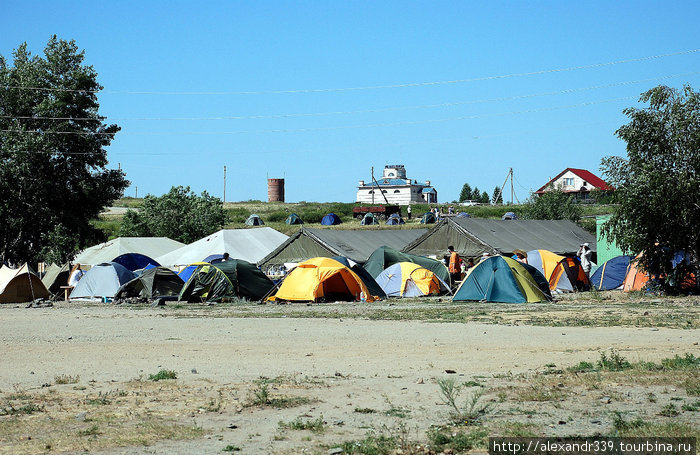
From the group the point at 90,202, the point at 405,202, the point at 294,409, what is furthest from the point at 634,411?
the point at 405,202

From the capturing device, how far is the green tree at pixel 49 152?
1628 inches

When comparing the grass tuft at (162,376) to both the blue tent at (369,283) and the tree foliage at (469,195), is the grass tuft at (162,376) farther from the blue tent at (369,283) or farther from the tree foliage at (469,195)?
the tree foliage at (469,195)

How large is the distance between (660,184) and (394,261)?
12.7 metres

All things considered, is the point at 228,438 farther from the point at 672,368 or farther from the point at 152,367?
the point at 672,368

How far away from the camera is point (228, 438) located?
8008mm

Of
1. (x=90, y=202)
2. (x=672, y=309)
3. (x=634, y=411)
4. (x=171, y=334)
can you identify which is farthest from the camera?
(x=90, y=202)

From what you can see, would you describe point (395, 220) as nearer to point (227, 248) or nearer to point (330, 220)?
point (330, 220)

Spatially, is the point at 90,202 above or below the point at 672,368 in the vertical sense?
above

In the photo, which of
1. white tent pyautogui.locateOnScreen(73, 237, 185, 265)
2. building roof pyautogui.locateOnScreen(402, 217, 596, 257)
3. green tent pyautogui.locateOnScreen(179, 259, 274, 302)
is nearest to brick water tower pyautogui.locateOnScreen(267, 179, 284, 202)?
white tent pyautogui.locateOnScreen(73, 237, 185, 265)

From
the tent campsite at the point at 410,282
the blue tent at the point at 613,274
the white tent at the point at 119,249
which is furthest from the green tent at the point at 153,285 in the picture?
the blue tent at the point at 613,274

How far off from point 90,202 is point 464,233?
2077 centimetres

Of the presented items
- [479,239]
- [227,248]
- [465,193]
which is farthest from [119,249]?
[465,193]

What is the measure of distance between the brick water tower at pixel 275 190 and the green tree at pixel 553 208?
3074 inches

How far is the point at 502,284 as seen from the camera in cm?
2653
